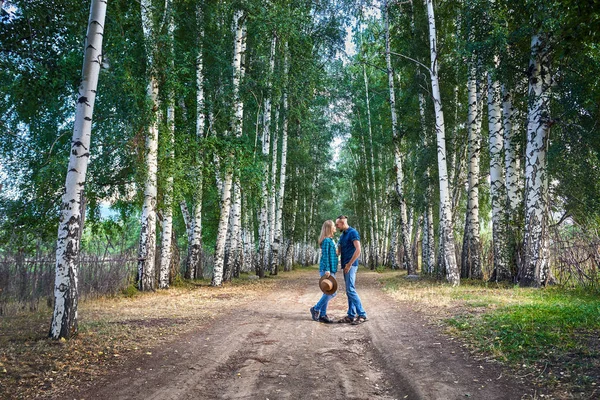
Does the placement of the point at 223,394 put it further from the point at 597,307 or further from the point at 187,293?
the point at 187,293

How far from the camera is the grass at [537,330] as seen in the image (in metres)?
4.21

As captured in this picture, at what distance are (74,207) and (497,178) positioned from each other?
501 inches

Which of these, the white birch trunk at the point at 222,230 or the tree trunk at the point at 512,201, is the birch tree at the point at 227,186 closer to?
the white birch trunk at the point at 222,230

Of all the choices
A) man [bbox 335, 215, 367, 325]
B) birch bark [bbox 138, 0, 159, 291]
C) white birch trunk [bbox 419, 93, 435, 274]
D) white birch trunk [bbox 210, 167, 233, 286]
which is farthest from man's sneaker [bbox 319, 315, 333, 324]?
white birch trunk [bbox 419, 93, 435, 274]

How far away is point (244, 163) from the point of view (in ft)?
46.6

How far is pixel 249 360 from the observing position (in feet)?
17.1

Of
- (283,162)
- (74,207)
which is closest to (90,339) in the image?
(74,207)

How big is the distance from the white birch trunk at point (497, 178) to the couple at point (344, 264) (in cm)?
719

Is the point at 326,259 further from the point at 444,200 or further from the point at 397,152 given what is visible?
the point at 397,152

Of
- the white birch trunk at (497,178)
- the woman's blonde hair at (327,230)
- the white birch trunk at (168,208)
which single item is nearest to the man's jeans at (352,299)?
the woman's blonde hair at (327,230)

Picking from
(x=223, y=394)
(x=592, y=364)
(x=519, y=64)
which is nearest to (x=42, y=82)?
(x=223, y=394)

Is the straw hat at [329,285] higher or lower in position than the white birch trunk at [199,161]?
lower

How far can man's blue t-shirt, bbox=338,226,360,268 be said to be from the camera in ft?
26.3

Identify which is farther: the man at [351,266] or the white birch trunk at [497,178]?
the white birch trunk at [497,178]
